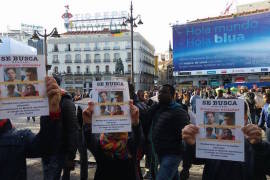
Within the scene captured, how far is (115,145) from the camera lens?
10.8ft

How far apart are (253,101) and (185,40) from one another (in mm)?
33358

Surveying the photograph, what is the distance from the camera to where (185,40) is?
44.9 meters

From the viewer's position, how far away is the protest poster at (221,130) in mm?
2604

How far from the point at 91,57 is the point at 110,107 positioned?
3042 inches

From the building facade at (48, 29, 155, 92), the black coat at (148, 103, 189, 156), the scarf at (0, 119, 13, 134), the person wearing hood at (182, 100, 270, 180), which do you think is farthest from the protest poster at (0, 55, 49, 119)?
the building facade at (48, 29, 155, 92)

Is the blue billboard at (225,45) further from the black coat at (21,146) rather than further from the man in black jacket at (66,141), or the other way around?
the black coat at (21,146)

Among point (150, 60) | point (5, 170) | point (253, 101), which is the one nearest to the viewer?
point (5, 170)

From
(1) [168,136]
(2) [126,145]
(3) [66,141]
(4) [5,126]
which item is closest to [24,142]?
(4) [5,126]

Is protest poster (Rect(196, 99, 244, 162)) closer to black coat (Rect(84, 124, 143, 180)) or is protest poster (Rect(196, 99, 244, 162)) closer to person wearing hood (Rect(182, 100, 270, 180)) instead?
person wearing hood (Rect(182, 100, 270, 180))

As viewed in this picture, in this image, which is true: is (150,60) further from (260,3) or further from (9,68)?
(9,68)

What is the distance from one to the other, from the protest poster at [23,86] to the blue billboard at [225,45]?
4085 cm

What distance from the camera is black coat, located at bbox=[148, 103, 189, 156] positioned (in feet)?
15.5

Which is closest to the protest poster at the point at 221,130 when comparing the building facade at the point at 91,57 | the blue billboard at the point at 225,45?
the blue billboard at the point at 225,45

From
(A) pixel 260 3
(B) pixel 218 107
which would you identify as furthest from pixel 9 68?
(A) pixel 260 3
